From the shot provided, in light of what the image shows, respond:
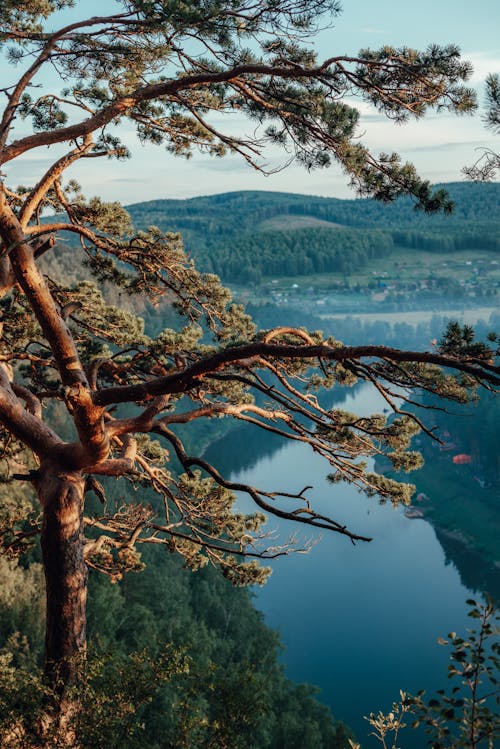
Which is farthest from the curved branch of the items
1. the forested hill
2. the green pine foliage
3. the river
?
the forested hill

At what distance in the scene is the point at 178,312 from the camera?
6.52m

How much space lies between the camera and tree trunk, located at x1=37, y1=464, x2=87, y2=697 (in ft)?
14.0

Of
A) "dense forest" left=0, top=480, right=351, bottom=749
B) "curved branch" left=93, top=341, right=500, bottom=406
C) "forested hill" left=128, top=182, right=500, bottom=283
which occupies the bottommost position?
"dense forest" left=0, top=480, right=351, bottom=749

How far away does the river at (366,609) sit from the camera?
21484 millimetres

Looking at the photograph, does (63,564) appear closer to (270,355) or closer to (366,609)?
(270,355)

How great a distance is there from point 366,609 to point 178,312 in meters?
21.9

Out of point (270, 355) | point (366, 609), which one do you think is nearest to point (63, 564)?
point (270, 355)

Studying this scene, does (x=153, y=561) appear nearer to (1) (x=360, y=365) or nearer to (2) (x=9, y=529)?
(2) (x=9, y=529)

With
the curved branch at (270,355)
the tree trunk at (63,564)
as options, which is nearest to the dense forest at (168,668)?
the tree trunk at (63,564)

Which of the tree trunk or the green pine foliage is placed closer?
the green pine foliage

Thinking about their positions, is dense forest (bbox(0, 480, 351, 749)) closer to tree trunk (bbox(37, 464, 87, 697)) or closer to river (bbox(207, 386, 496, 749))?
tree trunk (bbox(37, 464, 87, 697))

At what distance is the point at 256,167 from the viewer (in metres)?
5.58

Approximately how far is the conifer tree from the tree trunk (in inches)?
0.5

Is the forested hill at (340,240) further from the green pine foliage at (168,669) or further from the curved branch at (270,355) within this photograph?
the curved branch at (270,355)
